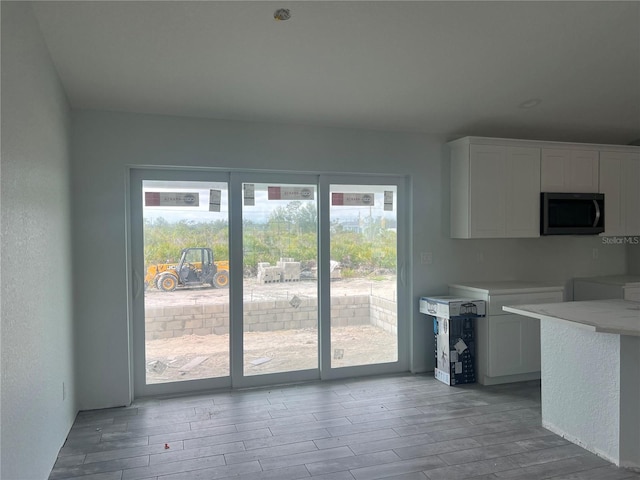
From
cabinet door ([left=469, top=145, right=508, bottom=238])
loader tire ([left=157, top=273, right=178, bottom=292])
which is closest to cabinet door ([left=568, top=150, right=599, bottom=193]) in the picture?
cabinet door ([left=469, top=145, right=508, bottom=238])

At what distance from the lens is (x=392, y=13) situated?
9.00ft

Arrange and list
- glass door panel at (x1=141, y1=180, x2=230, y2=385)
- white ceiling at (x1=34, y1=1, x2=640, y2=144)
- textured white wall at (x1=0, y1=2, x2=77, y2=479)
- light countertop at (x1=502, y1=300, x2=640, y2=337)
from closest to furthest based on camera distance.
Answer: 1. textured white wall at (x1=0, y1=2, x2=77, y2=479)
2. light countertop at (x1=502, y1=300, x2=640, y2=337)
3. white ceiling at (x1=34, y1=1, x2=640, y2=144)
4. glass door panel at (x1=141, y1=180, x2=230, y2=385)

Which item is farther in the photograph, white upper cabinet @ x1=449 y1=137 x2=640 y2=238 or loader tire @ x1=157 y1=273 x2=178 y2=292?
white upper cabinet @ x1=449 y1=137 x2=640 y2=238

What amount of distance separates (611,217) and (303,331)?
3396 mm

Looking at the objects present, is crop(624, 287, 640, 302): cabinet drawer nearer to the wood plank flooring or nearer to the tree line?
the wood plank flooring

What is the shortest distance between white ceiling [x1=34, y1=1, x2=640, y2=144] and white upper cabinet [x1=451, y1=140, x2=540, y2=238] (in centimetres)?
36

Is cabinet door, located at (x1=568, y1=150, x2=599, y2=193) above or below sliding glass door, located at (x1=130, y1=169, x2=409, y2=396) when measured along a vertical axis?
above

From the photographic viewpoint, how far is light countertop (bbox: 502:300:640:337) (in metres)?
2.62

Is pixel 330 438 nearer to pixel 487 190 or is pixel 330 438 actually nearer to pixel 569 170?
pixel 487 190

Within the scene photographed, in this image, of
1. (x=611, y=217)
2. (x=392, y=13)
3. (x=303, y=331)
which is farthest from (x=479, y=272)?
(x=392, y=13)

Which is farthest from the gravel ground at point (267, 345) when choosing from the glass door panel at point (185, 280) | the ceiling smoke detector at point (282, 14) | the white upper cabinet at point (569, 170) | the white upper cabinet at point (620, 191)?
the white upper cabinet at point (620, 191)

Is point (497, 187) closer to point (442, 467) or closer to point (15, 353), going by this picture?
point (442, 467)

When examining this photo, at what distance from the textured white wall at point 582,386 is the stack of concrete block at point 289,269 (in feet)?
6.94

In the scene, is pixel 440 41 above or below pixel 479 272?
above
